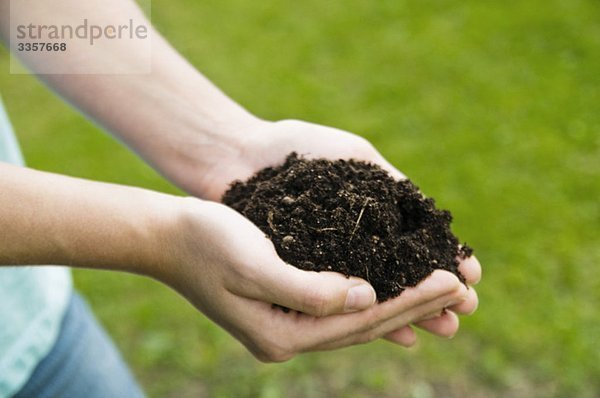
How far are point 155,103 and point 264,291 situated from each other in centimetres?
84

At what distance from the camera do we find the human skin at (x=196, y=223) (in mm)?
1758

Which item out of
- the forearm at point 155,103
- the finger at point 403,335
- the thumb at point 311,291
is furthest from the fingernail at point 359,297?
the forearm at point 155,103

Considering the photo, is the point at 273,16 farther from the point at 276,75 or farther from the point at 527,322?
the point at 527,322

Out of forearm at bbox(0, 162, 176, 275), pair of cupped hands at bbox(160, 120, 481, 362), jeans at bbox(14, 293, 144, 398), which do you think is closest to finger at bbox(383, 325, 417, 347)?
pair of cupped hands at bbox(160, 120, 481, 362)

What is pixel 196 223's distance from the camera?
183 centimetres

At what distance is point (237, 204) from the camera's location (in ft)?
7.21

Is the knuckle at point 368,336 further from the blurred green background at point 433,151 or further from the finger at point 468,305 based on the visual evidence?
the blurred green background at point 433,151

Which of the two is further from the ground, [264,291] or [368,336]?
[264,291]

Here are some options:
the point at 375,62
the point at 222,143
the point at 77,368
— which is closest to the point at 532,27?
the point at 375,62

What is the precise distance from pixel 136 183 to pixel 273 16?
2.80 metres

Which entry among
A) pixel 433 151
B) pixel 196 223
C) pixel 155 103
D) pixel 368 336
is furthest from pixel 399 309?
pixel 433 151

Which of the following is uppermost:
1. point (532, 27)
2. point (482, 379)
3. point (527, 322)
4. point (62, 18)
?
point (532, 27)

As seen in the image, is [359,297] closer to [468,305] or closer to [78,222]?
[468,305]

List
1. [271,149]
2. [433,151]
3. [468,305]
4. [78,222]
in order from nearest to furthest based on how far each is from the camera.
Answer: [78,222] < [468,305] < [271,149] < [433,151]
